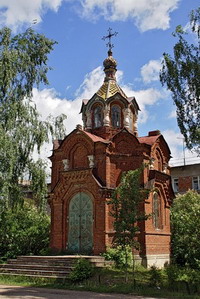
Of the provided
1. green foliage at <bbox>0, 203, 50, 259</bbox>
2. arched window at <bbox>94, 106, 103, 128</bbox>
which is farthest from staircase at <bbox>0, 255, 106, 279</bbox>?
arched window at <bbox>94, 106, 103, 128</bbox>

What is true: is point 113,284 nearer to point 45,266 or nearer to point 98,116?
point 45,266

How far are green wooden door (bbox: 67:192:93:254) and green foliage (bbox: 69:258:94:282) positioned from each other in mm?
3513

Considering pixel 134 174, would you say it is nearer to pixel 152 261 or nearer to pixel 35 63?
pixel 152 261

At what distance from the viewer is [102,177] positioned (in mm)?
20266

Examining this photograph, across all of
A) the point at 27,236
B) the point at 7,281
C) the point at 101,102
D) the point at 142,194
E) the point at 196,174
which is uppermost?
the point at 101,102

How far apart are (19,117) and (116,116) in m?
6.95

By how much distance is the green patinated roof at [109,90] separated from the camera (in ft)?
76.4

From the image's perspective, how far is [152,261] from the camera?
19.4 meters

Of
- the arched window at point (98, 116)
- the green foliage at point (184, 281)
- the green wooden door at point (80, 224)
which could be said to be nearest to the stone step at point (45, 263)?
the green wooden door at point (80, 224)

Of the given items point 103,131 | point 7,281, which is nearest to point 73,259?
point 7,281

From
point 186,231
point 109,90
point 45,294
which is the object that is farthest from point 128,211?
point 109,90

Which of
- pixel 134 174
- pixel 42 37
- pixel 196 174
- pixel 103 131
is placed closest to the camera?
pixel 134 174

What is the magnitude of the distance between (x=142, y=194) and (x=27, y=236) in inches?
398

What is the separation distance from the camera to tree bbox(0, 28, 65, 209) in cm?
1673
